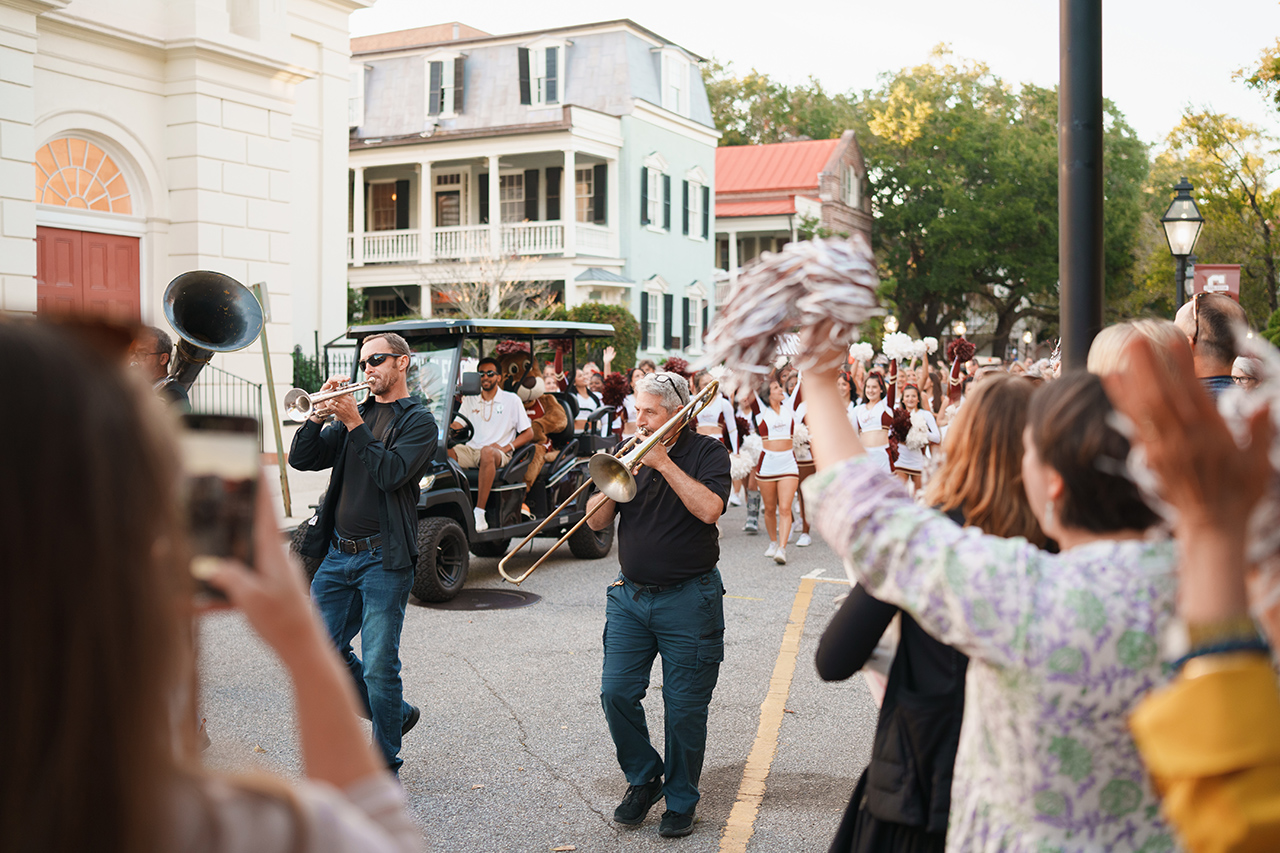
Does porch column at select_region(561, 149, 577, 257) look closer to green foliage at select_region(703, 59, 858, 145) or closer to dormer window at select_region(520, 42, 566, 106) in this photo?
dormer window at select_region(520, 42, 566, 106)

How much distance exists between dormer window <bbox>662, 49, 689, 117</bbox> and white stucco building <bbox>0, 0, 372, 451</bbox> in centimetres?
2054

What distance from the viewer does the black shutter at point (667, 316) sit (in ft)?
118

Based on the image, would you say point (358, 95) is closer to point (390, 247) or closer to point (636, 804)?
point (390, 247)

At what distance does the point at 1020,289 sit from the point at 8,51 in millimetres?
48299

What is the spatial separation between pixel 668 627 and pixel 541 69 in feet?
106

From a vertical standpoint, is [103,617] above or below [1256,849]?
above

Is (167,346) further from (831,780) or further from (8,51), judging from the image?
(8,51)

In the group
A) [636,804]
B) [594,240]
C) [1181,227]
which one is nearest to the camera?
[636,804]

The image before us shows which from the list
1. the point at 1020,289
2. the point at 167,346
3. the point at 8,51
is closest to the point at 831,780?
the point at 167,346

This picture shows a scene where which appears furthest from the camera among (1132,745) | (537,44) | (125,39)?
(537,44)

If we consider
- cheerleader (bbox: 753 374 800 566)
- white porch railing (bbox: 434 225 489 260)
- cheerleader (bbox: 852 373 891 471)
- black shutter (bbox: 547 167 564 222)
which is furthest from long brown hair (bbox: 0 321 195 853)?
black shutter (bbox: 547 167 564 222)

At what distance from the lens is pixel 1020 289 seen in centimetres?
5366

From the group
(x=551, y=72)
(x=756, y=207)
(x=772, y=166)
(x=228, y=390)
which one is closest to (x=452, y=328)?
(x=228, y=390)

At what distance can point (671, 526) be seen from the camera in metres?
4.97
